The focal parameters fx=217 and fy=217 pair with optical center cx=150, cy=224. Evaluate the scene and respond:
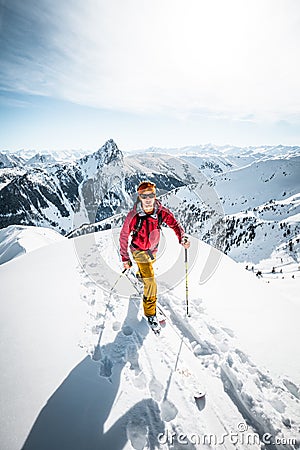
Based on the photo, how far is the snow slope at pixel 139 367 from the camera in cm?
330

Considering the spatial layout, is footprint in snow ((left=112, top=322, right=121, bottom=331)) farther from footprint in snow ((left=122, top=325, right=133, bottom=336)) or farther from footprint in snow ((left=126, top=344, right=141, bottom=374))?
footprint in snow ((left=126, top=344, right=141, bottom=374))

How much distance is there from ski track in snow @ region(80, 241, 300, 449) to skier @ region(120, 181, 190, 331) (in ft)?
2.10

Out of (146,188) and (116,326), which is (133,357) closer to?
(116,326)

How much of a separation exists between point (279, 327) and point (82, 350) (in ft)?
17.0

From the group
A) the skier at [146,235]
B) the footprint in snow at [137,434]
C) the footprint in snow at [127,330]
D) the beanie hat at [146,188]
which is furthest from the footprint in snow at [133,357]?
the beanie hat at [146,188]

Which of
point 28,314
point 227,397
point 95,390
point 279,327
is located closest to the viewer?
point 95,390

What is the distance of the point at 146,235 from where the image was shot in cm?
592

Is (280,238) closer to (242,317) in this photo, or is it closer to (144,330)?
(242,317)

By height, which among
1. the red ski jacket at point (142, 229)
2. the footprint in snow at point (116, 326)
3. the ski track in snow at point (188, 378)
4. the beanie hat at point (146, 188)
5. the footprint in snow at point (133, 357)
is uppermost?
the beanie hat at point (146, 188)

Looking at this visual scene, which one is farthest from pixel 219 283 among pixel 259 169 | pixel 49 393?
pixel 259 169

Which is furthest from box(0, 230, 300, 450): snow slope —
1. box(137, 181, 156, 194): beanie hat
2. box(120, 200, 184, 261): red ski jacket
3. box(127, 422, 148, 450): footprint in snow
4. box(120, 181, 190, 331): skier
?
box(137, 181, 156, 194): beanie hat

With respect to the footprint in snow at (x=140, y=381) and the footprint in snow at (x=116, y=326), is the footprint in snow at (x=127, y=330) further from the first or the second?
the footprint in snow at (x=140, y=381)

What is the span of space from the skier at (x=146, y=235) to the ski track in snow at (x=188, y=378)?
0.64 metres

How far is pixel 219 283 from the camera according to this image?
7887 millimetres
